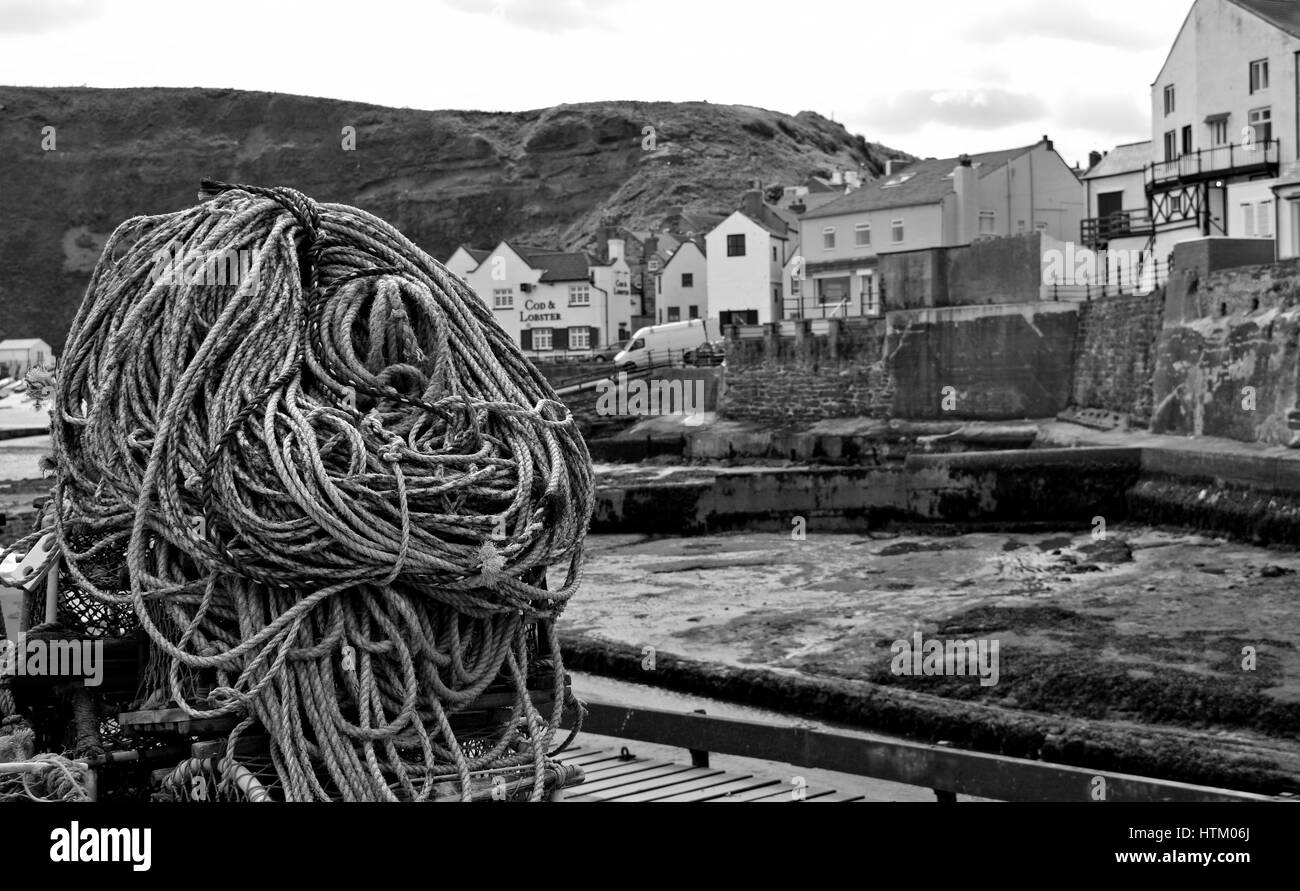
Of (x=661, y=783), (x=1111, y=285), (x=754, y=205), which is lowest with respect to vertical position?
(x=661, y=783)

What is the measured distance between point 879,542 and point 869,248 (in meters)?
33.7

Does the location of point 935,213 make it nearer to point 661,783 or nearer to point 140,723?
point 661,783

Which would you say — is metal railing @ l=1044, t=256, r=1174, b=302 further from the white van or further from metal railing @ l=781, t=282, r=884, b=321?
the white van

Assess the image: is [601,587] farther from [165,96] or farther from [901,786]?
[165,96]

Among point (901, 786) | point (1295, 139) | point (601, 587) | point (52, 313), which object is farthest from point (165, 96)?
point (901, 786)

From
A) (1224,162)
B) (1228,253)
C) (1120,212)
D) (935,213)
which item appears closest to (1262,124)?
(1224,162)

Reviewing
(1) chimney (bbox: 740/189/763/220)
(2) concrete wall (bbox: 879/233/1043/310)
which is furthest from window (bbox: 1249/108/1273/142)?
(1) chimney (bbox: 740/189/763/220)

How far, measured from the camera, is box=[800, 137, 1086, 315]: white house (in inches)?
2235

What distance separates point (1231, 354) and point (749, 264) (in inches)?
1508

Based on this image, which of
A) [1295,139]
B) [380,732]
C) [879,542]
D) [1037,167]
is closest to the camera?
[380,732]

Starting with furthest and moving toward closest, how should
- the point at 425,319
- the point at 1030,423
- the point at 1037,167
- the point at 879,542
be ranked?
the point at 1037,167, the point at 1030,423, the point at 879,542, the point at 425,319

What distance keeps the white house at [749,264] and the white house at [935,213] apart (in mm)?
4595

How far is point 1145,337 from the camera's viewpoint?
34281mm

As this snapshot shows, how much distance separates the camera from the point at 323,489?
5828 millimetres
